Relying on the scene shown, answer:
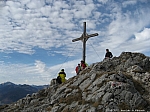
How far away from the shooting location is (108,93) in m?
15.5

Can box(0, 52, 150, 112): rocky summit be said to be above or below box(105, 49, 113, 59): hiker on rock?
below

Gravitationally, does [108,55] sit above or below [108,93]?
above

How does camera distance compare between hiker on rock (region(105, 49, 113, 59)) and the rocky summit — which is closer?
the rocky summit

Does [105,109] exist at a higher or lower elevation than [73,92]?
lower

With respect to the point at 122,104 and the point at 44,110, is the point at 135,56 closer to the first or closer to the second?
the point at 122,104

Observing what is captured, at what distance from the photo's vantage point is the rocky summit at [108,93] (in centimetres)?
1440

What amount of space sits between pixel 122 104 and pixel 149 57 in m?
13.6

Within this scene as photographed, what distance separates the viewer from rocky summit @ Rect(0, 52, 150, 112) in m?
14.4

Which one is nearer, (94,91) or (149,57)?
(94,91)

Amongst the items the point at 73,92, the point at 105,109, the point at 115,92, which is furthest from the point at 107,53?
the point at 105,109

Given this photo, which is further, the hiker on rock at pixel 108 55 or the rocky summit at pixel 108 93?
the hiker on rock at pixel 108 55

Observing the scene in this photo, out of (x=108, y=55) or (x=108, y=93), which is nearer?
(x=108, y=93)

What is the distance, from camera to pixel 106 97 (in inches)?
595

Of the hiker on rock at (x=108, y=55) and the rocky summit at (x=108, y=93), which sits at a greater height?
the hiker on rock at (x=108, y=55)
